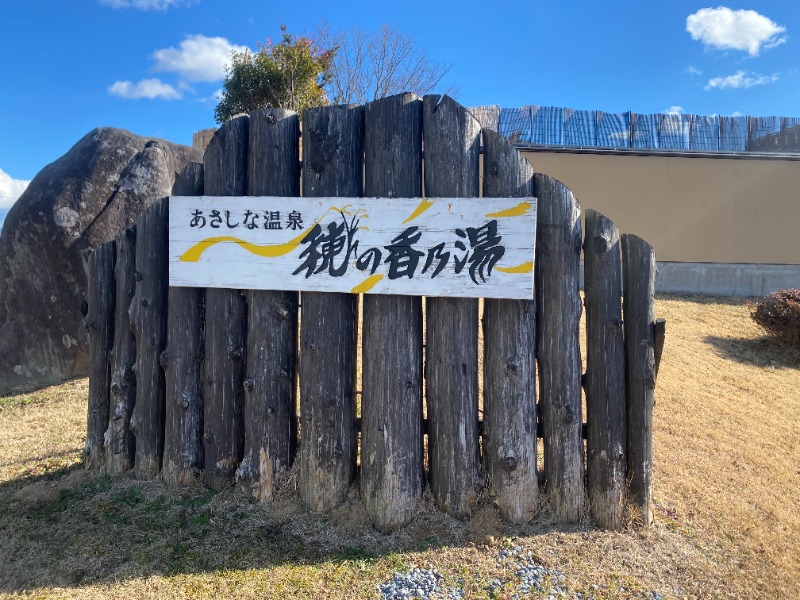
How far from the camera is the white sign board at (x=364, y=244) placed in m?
3.33

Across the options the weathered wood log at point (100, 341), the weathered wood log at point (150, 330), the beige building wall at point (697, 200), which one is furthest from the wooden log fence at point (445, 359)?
the beige building wall at point (697, 200)

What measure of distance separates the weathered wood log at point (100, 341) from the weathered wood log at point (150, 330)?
0.37 meters

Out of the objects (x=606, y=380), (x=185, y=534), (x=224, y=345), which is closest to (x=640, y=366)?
(x=606, y=380)

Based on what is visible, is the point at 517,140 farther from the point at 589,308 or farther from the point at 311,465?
the point at 311,465

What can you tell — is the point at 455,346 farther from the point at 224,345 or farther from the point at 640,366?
the point at 224,345

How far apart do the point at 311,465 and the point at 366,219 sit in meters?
1.64

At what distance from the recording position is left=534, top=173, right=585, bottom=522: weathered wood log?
340 cm

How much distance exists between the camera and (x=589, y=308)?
3500 millimetres

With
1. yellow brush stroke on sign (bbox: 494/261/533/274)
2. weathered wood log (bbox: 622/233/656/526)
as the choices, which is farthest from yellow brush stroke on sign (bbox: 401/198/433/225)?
weathered wood log (bbox: 622/233/656/526)

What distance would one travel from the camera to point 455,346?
345 cm

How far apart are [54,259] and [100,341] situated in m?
3.24

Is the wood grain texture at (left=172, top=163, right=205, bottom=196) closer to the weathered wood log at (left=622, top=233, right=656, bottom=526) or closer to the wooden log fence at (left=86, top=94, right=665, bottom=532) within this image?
the wooden log fence at (left=86, top=94, right=665, bottom=532)

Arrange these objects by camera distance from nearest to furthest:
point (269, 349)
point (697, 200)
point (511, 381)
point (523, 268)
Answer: point (523, 268) < point (511, 381) < point (269, 349) < point (697, 200)

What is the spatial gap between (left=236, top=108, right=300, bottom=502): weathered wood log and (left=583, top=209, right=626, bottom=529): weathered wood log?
197cm
